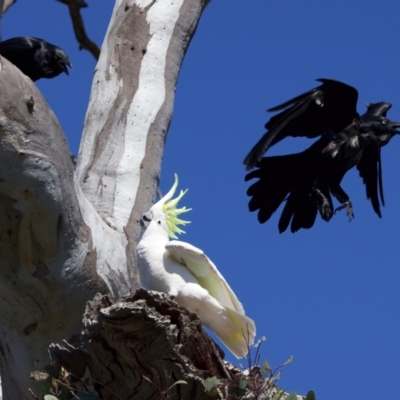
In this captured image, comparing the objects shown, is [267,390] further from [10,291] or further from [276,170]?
[276,170]

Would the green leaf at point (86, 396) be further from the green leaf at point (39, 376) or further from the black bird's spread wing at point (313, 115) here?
the black bird's spread wing at point (313, 115)

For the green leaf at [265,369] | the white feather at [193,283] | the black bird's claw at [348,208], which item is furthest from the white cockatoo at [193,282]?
the black bird's claw at [348,208]

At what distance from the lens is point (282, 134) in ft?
15.7

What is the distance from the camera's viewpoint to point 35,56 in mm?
4789

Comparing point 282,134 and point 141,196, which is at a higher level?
point 282,134

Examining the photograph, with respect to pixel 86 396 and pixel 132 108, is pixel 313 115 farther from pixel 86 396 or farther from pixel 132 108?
pixel 86 396

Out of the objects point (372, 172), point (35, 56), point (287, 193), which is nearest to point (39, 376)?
point (287, 193)

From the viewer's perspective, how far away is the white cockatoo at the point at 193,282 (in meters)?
3.03

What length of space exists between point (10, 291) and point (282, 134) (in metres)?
2.50

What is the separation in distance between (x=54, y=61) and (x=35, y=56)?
0.12 metres

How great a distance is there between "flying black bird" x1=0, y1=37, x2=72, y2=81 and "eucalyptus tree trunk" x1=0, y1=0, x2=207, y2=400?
4.90 ft

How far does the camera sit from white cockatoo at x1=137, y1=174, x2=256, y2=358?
9.94 feet

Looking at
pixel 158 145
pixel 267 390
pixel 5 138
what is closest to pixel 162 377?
pixel 267 390

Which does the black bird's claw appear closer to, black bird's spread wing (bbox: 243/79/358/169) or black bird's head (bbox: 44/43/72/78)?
black bird's spread wing (bbox: 243/79/358/169)
